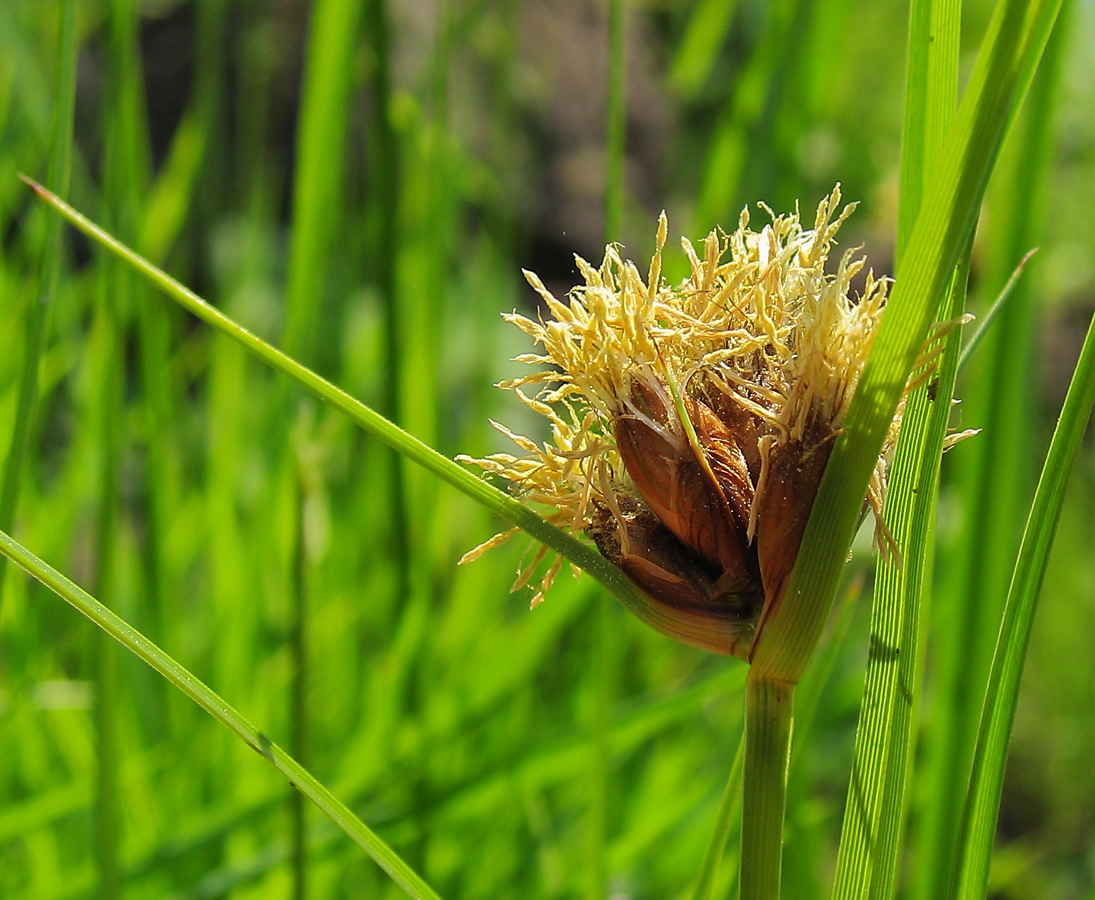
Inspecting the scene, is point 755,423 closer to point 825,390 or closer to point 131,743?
point 825,390

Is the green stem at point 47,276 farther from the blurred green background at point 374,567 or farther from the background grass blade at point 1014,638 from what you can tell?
the background grass blade at point 1014,638

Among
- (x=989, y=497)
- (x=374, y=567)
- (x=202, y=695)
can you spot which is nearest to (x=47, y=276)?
(x=202, y=695)

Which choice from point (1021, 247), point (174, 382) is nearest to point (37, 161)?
point (174, 382)

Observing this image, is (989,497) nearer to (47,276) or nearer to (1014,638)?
(1014,638)

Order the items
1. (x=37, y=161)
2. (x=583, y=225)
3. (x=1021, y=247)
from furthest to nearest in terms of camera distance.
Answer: (x=583, y=225) → (x=37, y=161) → (x=1021, y=247)

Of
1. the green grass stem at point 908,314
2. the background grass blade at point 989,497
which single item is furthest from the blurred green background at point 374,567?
the green grass stem at point 908,314

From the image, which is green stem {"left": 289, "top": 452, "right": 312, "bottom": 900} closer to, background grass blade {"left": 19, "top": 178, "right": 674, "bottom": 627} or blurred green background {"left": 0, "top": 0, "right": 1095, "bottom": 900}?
blurred green background {"left": 0, "top": 0, "right": 1095, "bottom": 900}

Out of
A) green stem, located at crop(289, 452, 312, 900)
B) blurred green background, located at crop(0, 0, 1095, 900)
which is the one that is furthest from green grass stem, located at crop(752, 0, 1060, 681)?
green stem, located at crop(289, 452, 312, 900)
